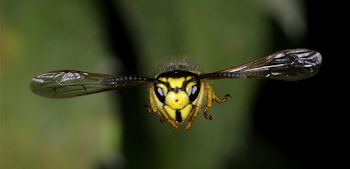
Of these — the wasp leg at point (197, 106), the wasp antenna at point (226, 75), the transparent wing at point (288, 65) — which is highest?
the transparent wing at point (288, 65)

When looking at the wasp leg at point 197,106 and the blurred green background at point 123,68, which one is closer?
the wasp leg at point 197,106

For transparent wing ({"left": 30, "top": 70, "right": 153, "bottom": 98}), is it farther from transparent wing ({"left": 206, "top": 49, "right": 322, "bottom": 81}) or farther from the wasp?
transparent wing ({"left": 206, "top": 49, "right": 322, "bottom": 81})

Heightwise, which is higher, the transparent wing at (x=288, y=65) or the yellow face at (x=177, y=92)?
the transparent wing at (x=288, y=65)

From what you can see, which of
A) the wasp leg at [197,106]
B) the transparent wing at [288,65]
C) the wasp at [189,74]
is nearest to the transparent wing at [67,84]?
the wasp at [189,74]

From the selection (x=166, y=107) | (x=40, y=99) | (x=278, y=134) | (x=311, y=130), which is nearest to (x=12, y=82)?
(x=40, y=99)

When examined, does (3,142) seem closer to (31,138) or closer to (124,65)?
(31,138)

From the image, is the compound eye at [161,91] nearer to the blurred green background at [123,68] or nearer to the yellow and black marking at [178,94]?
the yellow and black marking at [178,94]

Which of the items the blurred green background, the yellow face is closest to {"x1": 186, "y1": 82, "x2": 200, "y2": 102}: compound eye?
the yellow face
